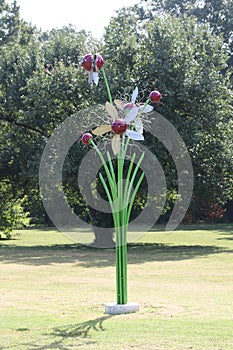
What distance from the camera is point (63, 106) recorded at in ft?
66.7

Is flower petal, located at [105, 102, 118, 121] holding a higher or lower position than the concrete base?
higher

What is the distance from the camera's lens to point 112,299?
394 inches

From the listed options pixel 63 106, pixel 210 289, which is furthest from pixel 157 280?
pixel 63 106

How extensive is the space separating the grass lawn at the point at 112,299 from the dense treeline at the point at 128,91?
2.63 m

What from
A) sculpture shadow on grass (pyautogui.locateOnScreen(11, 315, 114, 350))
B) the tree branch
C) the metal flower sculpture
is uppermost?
the tree branch

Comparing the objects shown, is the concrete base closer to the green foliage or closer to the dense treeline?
the dense treeline

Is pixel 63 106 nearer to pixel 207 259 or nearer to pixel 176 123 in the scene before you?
pixel 176 123

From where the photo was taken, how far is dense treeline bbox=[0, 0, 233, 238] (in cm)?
1912

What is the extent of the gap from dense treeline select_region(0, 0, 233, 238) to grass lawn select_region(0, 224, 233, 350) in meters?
2.63

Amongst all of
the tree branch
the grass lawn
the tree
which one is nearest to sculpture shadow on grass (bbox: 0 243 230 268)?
the grass lawn

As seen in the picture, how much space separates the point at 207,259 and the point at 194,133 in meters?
3.95

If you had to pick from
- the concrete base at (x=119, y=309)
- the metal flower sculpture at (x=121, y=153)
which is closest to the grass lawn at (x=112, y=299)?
the concrete base at (x=119, y=309)

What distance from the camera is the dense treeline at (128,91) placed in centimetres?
1912

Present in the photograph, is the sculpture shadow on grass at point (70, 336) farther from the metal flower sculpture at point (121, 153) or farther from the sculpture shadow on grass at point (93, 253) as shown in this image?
the sculpture shadow on grass at point (93, 253)
